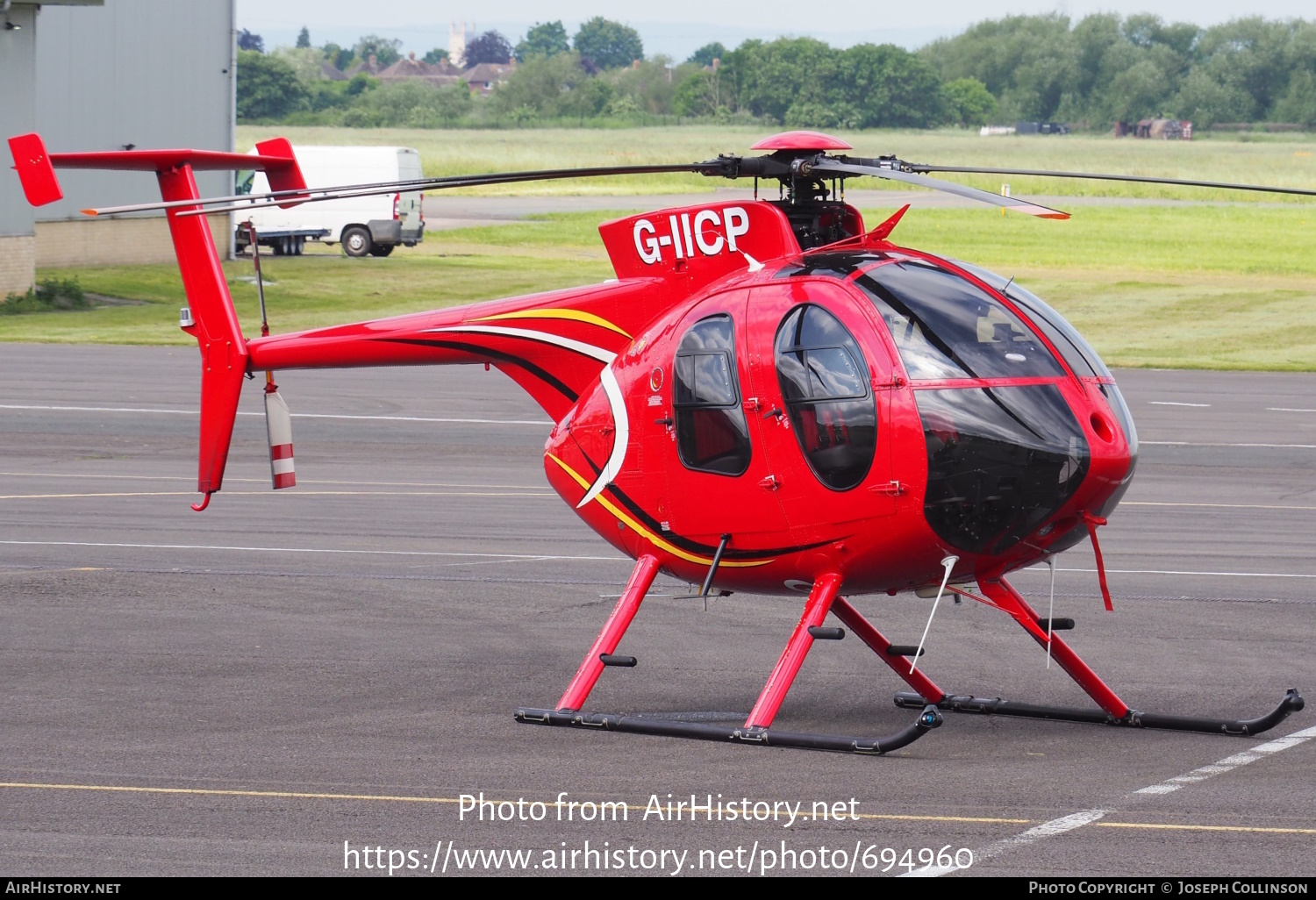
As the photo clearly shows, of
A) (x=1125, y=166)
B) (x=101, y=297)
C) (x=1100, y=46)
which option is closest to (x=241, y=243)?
(x=101, y=297)

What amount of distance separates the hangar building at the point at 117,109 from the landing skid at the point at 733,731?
3014 cm

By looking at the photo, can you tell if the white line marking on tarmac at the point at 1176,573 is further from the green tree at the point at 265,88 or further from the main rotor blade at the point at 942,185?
the green tree at the point at 265,88

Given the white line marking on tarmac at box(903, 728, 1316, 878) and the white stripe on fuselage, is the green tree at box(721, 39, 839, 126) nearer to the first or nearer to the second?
the white stripe on fuselage

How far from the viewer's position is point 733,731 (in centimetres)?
951

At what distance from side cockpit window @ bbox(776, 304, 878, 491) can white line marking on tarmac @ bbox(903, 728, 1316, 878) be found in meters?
2.22

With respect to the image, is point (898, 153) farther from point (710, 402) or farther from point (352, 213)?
point (710, 402)

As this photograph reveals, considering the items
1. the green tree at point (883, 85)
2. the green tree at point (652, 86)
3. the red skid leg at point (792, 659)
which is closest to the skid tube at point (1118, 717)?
the red skid leg at point (792, 659)

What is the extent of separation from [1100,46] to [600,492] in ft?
528

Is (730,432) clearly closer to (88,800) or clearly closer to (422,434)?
(88,800)

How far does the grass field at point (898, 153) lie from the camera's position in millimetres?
87938

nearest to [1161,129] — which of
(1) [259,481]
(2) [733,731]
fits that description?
(1) [259,481]

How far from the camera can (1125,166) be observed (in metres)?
99.9

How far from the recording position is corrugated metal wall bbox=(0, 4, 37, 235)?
35031 mm

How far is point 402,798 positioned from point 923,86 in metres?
128
